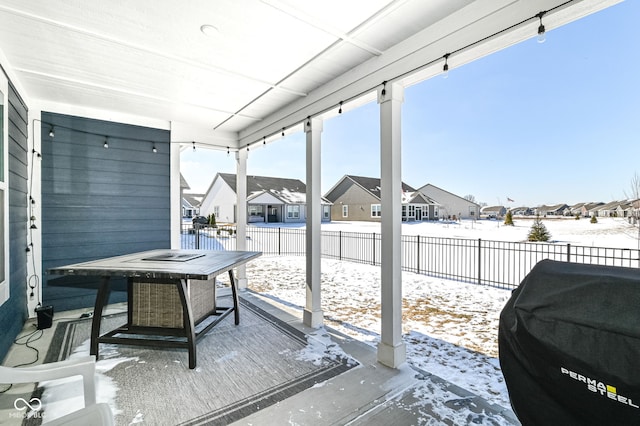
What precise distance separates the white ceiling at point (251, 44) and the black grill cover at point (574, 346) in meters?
1.67

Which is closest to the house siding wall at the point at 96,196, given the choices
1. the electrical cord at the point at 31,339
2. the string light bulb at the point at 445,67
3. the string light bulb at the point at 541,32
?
the electrical cord at the point at 31,339

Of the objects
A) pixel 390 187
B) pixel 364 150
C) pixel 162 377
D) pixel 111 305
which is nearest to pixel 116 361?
pixel 162 377

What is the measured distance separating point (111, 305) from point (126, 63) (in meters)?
3.55

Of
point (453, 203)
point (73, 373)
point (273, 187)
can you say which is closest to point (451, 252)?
point (73, 373)

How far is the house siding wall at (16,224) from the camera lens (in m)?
3.08

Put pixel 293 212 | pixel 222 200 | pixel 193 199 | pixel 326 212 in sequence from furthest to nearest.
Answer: pixel 193 199 < pixel 326 212 < pixel 222 200 < pixel 293 212

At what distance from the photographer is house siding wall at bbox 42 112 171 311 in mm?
4156

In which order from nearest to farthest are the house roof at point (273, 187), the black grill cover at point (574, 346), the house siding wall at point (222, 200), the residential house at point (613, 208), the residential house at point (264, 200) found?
the black grill cover at point (574, 346) < the residential house at point (613, 208) < the residential house at point (264, 200) < the house roof at point (273, 187) < the house siding wall at point (222, 200)

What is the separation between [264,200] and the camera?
20.8m

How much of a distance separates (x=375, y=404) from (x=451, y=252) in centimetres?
762

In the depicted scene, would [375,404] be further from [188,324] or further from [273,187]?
[273,187]

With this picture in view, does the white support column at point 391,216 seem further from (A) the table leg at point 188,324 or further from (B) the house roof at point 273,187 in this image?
(B) the house roof at point 273,187

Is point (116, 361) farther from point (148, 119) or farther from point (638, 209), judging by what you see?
point (638, 209)

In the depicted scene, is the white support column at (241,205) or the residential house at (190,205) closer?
the white support column at (241,205)
